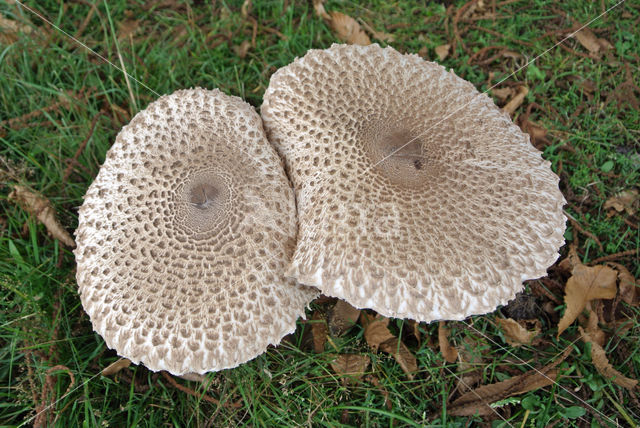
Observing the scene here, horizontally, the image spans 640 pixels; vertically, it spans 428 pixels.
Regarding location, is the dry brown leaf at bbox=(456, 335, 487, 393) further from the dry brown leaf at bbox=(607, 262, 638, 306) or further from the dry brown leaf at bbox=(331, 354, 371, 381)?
the dry brown leaf at bbox=(607, 262, 638, 306)

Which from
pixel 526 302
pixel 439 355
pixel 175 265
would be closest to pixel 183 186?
pixel 175 265

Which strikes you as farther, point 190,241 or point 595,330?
point 595,330

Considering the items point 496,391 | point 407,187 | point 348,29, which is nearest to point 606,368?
point 496,391

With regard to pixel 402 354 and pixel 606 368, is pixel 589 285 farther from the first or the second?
pixel 402 354

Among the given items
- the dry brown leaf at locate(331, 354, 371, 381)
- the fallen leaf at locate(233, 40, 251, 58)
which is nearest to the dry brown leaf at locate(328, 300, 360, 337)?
the dry brown leaf at locate(331, 354, 371, 381)

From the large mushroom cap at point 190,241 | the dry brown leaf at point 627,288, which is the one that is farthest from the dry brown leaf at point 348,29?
the dry brown leaf at point 627,288

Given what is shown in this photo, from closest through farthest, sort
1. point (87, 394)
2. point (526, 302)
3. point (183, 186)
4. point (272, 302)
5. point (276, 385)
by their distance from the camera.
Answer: point (272, 302) → point (183, 186) → point (87, 394) → point (276, 385) → point (526, 302)

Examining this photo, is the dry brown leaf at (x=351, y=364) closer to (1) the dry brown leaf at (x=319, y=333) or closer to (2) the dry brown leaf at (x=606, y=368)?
(1) the dry brown leaf at (x=319, y=333)

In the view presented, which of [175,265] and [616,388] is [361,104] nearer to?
[175,265]
